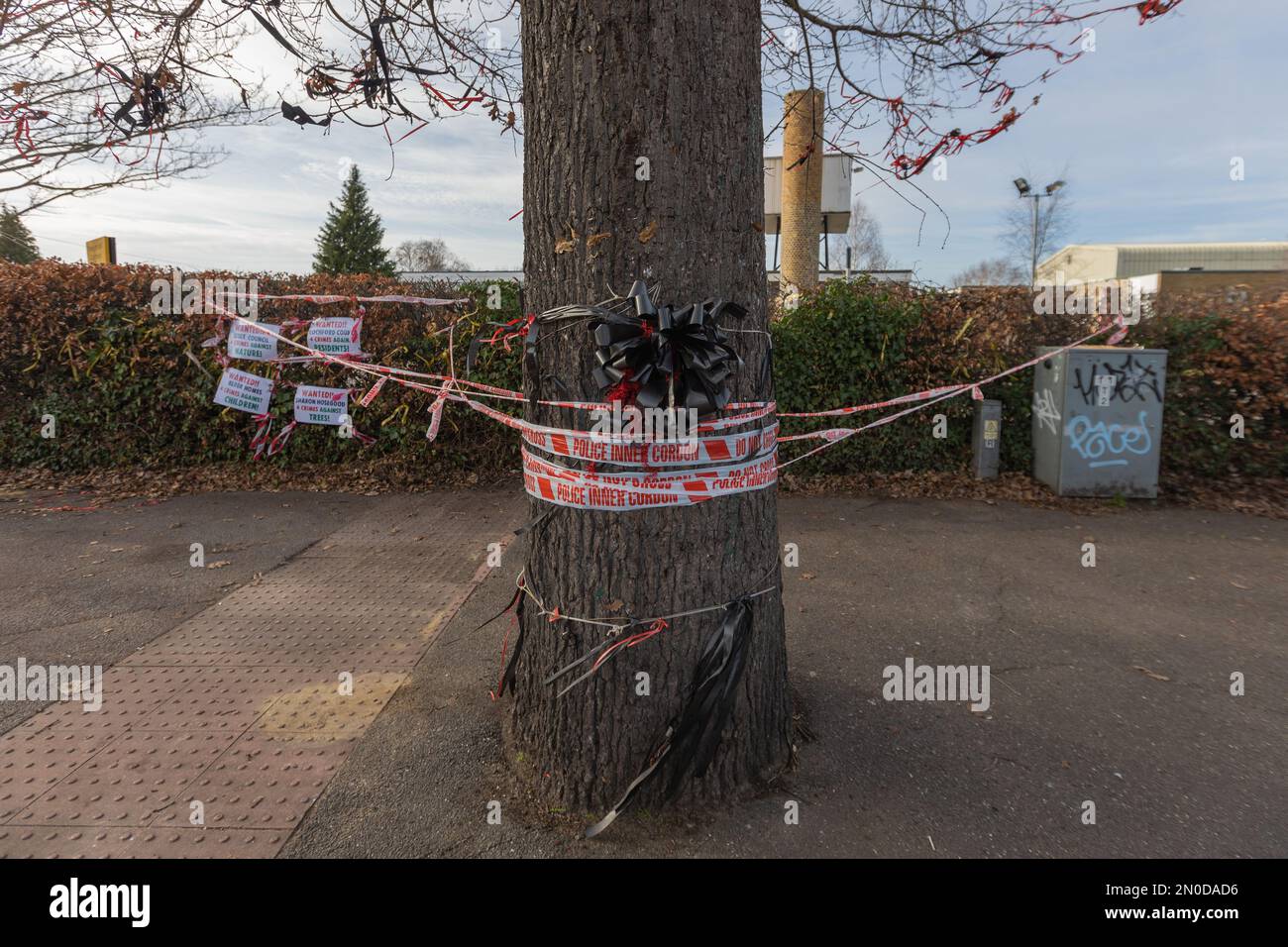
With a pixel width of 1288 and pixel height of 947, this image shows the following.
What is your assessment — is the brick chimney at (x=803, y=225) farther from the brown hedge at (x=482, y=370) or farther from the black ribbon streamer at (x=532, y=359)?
the black ribbon streamer at (x=532, y=359)

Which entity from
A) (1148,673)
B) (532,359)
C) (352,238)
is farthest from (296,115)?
(352,238)

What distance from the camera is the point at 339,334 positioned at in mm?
7828

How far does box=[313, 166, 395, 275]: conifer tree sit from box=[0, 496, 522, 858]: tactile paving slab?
125 feet

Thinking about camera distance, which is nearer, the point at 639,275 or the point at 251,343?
the point at 639,275

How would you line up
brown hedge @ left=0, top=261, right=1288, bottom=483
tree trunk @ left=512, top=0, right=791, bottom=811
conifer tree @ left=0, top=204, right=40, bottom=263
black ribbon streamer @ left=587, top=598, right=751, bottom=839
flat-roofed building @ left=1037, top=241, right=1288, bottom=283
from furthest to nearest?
flat-roofed building @ left=1037, top=241, right=1288, bottom=283
conifer tree @ left=0, top=204, right=40, bottom=263
brown hedge @ left=0, top=261, right=1288, bottom=483
black ribbon streamer @ left=587, top=598, right=751, bottom=839
tree trunk @ left=512, top=0, right=791, bottom=811

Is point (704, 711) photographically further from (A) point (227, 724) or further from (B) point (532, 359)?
(A) point (227, 724)

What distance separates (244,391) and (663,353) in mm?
6979

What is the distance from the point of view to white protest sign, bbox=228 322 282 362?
306 inches

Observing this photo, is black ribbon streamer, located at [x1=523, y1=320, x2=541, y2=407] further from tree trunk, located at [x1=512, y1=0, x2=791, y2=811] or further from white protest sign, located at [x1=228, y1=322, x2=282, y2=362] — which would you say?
white protest sign, located at [x1=228, y1=322, x2=282, y2=362]

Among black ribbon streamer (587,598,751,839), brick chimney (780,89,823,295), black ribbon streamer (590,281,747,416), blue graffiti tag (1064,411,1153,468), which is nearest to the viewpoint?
black ribbon streamer (590,281,747,416)

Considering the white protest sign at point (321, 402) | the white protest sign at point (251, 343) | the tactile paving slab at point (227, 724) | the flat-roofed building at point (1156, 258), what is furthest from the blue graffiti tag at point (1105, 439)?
the flat-roofed building at point (1156, 258)

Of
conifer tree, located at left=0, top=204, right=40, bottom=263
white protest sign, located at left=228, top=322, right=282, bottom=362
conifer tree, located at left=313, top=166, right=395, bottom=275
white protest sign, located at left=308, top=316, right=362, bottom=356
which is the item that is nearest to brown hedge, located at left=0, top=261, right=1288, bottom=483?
white protest sign, located at left=308, top=316, right=362, bottom=356

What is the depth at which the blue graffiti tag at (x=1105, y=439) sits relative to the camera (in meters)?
6.88

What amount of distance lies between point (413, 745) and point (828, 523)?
4.33 meters
